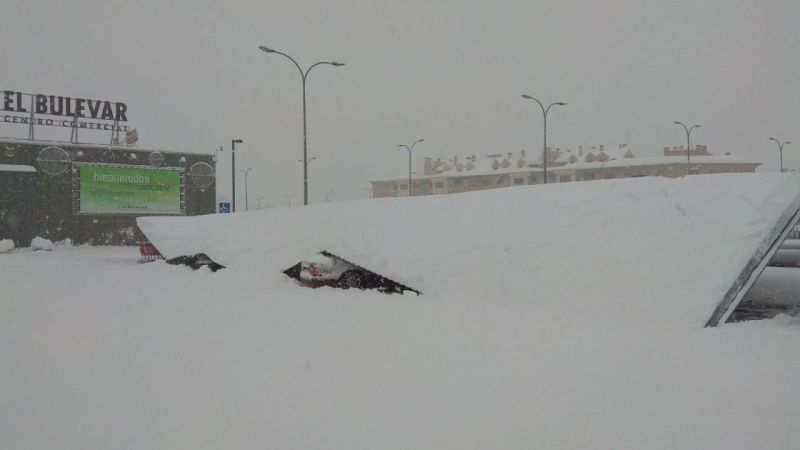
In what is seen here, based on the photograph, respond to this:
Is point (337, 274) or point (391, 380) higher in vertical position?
point (337, 274)

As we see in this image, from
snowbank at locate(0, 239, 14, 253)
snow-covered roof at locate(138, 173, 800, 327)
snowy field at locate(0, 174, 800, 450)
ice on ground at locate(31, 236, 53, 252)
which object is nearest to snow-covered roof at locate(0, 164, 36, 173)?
ice on ground at locate(31, 236, 53, 252)

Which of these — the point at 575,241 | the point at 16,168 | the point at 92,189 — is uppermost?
the point at 16,168

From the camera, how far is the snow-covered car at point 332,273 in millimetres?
13812

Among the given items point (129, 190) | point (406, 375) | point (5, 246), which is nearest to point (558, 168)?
point (129, 190)

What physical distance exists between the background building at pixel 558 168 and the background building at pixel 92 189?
49.5 metres

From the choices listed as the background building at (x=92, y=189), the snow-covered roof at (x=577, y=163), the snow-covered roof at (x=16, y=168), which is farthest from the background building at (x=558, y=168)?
the snow-covered roof at (x=16, y=168)

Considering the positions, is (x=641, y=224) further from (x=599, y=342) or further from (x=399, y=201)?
(x=399, y=201)

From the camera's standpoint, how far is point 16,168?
3775 centimetres

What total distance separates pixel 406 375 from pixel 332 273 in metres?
7.89

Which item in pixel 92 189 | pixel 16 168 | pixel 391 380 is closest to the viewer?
pixel 391 380

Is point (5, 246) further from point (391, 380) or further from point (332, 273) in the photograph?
point (391, 380)

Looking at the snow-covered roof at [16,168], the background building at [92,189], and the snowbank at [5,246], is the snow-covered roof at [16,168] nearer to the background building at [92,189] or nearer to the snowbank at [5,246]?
the background building at [92,189]

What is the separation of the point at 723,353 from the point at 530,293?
12.3 ft

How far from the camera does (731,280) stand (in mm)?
8586
